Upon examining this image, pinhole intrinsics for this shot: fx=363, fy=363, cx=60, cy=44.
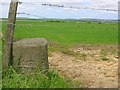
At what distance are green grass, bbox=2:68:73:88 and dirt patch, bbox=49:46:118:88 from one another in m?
0.71

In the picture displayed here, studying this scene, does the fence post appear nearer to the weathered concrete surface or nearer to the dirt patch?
the weathered concrete surface

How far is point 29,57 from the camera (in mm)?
6656

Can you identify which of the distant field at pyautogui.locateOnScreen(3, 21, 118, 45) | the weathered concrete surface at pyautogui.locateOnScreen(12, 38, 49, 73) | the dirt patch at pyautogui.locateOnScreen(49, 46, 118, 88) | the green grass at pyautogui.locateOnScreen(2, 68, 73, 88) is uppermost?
the weathered concrete surface at pyautogui.locateOnScreen(12, 38, 49, 73)

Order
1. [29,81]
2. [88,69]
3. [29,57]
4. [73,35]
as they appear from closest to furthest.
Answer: [29,81]
[29,57]
[88,69]
[73,35]

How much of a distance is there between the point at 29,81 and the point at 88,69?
2488mm

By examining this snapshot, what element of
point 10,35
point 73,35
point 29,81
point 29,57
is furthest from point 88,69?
point 73,35

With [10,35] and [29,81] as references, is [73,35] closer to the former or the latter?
[10,35]

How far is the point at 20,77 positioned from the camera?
6125 mm

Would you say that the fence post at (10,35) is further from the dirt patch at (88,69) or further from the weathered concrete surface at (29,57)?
the dirt patch at (88,69)

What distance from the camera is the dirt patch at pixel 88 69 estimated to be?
23.0 feet

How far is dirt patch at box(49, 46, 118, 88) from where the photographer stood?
7.02 meters

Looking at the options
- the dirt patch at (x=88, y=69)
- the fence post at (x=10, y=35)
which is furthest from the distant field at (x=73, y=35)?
the fence post at (x=10, y=35)

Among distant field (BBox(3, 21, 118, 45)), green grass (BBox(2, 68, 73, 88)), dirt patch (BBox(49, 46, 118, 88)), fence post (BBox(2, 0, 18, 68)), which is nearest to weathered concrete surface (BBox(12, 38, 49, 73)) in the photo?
fence post (BBox(2, 0, 18, 68))

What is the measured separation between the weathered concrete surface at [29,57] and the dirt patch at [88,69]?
0.86 m
